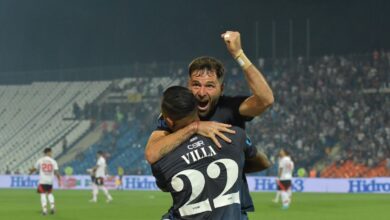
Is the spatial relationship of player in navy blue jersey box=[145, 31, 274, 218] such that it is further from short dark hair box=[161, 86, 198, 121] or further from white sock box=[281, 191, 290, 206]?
white sock box=[281, 191, 290, 206]

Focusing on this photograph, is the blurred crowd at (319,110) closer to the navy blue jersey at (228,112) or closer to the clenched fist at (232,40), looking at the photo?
the navy blue jersey at (228,112)

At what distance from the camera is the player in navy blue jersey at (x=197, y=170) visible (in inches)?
207

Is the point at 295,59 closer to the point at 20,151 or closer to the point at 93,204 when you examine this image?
the point at 20,151

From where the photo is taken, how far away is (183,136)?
208 inches

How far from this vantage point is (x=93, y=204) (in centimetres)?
2994

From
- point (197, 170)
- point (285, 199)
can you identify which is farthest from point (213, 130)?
point (285, 199)

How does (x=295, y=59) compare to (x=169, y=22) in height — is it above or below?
below

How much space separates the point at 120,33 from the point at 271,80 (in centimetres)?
1198

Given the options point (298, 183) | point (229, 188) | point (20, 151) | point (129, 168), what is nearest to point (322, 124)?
point (298, 183)

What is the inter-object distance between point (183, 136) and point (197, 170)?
25 cm

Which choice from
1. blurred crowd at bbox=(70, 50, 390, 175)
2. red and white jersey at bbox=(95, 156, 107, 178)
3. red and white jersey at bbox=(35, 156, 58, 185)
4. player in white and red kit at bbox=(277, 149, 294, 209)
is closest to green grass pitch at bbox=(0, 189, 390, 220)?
player in white and red kit at bbox=(277, 149, 294, 209)

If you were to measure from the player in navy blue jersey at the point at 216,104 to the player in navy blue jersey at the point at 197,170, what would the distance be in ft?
0.18

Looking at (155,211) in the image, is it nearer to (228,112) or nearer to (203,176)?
(228,112)

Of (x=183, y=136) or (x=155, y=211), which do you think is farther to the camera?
(x=155, y=211)
